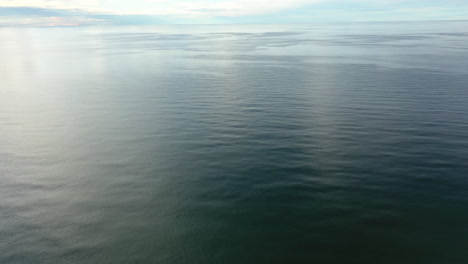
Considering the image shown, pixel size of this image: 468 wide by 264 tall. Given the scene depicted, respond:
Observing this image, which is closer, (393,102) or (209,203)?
(209,203)

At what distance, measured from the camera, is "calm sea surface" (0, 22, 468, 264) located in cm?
1923

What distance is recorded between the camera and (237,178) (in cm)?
2700

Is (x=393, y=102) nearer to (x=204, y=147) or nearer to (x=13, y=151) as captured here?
(x=204, y=147)

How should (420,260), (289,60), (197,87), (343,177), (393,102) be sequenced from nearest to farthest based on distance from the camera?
(420,260), (343,177), (393,102), (197,87), (289,60)

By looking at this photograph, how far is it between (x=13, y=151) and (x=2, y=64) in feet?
275

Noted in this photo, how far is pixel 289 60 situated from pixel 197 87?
4362cm

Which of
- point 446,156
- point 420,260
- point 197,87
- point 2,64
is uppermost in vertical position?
point 2,64

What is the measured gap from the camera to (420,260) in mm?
18000

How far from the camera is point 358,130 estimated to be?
3791 centimetres

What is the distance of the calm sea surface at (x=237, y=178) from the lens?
63.1 ft

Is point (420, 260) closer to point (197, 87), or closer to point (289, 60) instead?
point (197, 87)

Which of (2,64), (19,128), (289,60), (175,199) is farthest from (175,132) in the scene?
(2,64)

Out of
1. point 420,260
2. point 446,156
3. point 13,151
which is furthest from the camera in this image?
point 13,151

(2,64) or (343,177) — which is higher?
(2,64)
